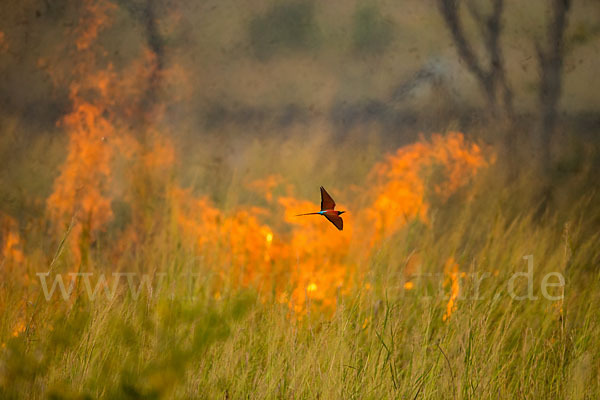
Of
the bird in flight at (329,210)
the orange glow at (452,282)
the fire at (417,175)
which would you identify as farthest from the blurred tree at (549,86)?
the bird in flight at (329,210)

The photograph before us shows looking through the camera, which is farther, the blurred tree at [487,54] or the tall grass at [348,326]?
the blurred tree at [487,54]

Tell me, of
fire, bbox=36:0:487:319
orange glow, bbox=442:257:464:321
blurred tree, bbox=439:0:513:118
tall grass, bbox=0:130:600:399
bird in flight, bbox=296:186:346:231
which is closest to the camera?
tall grass, bbox=0:130:600:399

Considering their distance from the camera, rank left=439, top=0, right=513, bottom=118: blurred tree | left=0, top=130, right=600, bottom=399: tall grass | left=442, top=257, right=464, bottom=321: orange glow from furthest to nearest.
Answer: left=439, top=0, right=513, bottom=118: blurred tree
left=442, top=257, right=464, bottom=321: orange glow
left=0, top=130, right=600, bottom=399: tall grass

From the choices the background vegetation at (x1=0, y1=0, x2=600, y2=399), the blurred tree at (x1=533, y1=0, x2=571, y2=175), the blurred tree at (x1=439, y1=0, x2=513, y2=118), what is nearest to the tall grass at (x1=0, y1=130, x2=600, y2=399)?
the background vegetation at (x1=0, y1=0, x2=600, y2=399)

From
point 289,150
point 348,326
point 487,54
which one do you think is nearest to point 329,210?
point 348,326

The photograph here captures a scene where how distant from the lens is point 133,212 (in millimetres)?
3131

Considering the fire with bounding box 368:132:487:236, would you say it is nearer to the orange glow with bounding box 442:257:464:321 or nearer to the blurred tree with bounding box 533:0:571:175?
the orange glow with bounding box 442:257:464:321

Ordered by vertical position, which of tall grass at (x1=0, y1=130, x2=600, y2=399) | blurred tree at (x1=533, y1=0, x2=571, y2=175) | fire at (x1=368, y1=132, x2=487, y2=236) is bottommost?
tall grass at (x1=0, y1=130, x2=600, y2=399)

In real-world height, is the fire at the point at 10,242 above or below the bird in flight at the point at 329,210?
below

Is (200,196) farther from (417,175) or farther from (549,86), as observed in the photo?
(549,86)

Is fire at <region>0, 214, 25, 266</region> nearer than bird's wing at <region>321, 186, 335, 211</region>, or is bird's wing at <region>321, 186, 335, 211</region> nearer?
bird's wing at <region>321, 186, 335, 211</region>

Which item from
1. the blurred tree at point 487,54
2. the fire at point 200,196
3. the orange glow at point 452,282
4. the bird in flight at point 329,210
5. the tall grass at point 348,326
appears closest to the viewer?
the tall grass at point 348,326

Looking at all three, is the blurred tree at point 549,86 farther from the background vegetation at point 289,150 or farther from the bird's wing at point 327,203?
the bird's wing at point 327,203

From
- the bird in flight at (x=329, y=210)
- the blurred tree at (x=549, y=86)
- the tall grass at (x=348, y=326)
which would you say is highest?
the blurred tree at (x=549, y=86)
